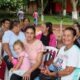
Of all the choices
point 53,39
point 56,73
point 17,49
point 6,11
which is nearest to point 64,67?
point 56,73

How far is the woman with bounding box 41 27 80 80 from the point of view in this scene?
5.26 metres

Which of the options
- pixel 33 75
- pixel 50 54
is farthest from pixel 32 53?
pixel 50 54

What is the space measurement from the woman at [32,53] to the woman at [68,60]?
0.96 feet

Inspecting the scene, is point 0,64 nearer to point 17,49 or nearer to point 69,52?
point 17,49

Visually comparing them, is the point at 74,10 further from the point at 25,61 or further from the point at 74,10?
the point at 25,61

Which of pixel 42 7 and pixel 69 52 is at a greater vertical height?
pixel 69 52

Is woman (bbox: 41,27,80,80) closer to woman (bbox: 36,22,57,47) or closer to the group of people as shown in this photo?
the group of people

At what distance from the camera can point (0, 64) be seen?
6828 mm

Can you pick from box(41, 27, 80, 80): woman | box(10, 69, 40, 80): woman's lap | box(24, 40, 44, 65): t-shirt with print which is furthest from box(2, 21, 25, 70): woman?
box(41, 27, 80, 80): woman

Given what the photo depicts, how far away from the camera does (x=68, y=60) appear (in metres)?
5.28

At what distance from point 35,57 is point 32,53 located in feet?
0.30

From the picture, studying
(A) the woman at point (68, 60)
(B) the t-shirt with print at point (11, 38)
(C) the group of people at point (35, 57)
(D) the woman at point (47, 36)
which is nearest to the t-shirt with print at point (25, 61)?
(C) the group of people at point (35, 57)

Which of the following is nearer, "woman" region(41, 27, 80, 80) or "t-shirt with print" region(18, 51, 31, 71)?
"woman" region(41, 27, 80, 80)

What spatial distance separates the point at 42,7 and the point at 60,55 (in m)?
41.9
